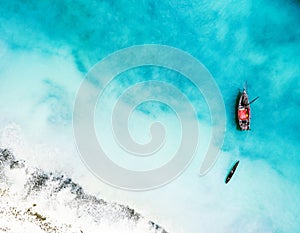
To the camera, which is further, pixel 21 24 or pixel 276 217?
pixel 276 217

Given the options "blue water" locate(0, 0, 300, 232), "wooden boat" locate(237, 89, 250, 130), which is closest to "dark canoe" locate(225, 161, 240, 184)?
"blue water" locate(0, 0, 300, 232)

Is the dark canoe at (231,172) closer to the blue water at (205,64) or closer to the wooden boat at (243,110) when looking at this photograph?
the blue water at (205,64)

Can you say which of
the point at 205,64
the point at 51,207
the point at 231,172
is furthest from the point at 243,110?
the point at 51,207

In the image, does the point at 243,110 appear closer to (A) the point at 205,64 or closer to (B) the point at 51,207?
(A) the point at 205,64

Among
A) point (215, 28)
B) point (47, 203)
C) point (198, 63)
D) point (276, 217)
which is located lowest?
point (47, 203)

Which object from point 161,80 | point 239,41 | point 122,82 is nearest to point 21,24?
point 122,82

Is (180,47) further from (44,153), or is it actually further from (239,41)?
(44,153)
